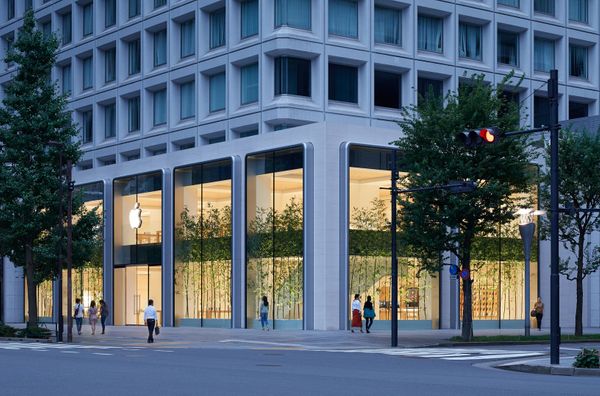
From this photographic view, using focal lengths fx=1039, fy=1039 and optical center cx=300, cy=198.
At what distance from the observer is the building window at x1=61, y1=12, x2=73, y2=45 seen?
71.2 meters

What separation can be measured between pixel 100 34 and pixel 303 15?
18672 millimetres

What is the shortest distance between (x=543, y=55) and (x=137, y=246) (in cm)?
2721

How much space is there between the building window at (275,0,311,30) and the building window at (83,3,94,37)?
1955cm

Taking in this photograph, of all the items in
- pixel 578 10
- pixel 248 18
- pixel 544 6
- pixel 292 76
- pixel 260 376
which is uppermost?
pixel 578 10

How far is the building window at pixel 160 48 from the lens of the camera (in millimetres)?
62375

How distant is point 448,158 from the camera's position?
40062 mm

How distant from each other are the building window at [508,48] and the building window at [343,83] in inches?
428

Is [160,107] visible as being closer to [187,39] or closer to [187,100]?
[187,100]

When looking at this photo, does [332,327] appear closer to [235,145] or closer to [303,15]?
[235,145]

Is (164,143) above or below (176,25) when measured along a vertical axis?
below

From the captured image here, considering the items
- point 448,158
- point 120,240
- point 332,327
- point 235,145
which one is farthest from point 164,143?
point 448,158

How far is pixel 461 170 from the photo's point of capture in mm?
39656

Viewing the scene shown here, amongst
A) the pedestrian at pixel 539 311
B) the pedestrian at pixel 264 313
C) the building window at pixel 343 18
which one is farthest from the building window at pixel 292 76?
the pedestrian at pixel 539 311

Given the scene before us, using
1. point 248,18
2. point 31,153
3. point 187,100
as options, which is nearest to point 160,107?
point 187,100
